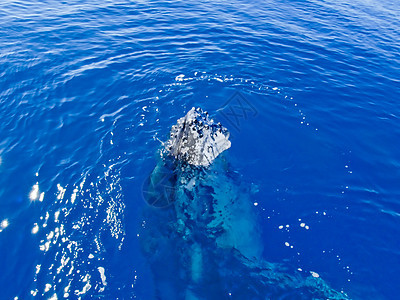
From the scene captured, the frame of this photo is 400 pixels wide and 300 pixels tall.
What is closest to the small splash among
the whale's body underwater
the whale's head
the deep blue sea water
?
the deep blue sea water

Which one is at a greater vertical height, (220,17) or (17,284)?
(220,17)

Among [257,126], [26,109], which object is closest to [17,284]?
[26,109]

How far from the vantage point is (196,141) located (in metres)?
14.8

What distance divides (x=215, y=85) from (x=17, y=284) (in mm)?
17182

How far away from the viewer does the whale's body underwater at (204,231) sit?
12664mm

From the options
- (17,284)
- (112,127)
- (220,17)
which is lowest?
(17,284)

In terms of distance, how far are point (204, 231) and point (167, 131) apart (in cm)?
760

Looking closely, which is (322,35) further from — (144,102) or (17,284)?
(17,284)

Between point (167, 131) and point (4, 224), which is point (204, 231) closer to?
point (167, 131)

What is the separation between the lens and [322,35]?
104 ft

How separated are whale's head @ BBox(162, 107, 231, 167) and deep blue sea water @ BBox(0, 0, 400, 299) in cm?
257

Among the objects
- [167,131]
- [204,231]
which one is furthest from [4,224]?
[167,131]

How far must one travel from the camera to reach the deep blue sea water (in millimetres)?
13609

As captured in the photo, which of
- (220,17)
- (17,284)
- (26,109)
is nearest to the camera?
(17,284)
